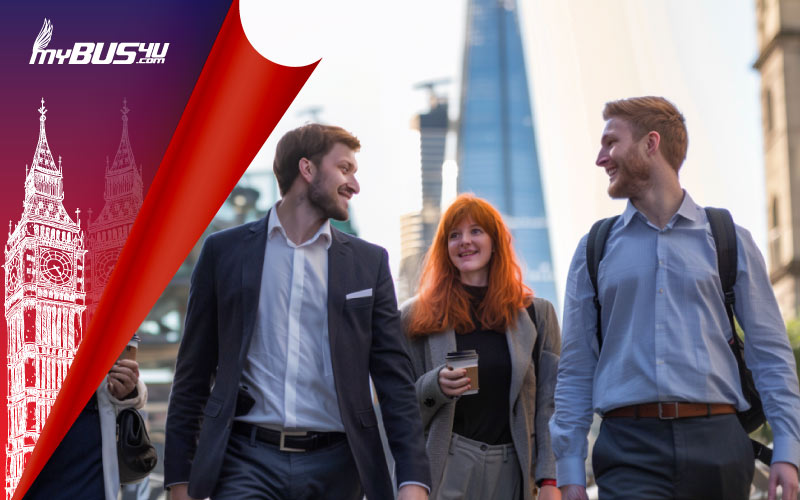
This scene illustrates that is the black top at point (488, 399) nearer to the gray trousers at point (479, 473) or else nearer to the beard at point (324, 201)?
the gray trousers at point (479, 473)

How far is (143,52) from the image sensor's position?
5.01m

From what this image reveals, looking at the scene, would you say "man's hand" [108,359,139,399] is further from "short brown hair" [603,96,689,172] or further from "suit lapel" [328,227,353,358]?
"short brown hair" [603,96,689,172]

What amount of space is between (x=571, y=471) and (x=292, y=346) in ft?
3.97

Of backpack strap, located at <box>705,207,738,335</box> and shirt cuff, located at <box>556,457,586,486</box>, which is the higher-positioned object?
backpack strap, located at <box>705,207,738,335</box>

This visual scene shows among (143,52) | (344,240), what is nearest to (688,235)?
(344,240)

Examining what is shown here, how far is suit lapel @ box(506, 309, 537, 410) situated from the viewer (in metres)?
6.09

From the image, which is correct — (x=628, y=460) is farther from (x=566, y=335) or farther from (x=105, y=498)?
(x=105, y=498)

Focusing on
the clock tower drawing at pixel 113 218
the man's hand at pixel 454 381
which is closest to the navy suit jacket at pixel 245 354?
the clock tower drawing at pixel 113 218

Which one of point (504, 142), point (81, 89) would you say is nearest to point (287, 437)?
point (81, 89)

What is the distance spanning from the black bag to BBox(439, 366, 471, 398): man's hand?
4.63 feet

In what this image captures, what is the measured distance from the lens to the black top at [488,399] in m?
6.05

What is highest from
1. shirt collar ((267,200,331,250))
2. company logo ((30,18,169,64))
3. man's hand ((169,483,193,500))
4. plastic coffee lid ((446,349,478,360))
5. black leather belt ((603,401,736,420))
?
company logo ((30,18,169,64))

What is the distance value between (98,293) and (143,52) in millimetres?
1024

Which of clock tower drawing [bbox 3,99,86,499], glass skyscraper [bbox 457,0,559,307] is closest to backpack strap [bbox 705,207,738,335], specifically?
clock tower drawing [bbox 3,99,86,499]
